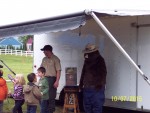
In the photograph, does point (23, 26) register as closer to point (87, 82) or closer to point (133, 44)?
point (87, 82)

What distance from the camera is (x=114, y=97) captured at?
31.2ft

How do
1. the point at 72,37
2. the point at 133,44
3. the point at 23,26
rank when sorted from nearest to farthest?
the point at 23,26, the point at 133,44, the point at 72,37

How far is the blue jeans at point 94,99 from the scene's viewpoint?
28.6 feet

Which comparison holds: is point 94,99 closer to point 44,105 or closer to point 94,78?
point 94,78

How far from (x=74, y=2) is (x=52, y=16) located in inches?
51.4

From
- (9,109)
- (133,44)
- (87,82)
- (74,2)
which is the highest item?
(74,2)

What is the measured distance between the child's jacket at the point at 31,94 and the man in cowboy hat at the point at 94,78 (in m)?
1.03

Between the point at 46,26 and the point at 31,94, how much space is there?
211cm

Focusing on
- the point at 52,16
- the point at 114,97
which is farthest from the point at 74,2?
the point at 114,97

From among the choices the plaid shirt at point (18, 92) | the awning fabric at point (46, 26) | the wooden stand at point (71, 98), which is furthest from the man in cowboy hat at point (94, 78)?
the awning fabric at point (46, 26)

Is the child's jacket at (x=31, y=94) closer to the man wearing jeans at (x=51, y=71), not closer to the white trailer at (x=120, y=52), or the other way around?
the man wearing jeans at (x=51, y=71)

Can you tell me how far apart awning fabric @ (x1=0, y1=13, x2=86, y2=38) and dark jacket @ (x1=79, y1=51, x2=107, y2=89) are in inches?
71.0

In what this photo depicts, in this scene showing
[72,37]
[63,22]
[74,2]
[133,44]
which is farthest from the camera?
[72,37]

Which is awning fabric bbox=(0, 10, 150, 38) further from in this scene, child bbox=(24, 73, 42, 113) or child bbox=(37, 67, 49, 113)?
child bbox=(37, 67, 49, 113)
